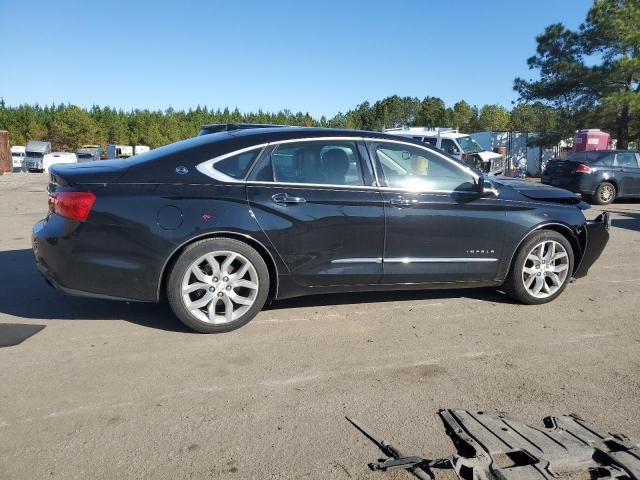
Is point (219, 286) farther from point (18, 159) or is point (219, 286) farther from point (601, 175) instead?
point (18, 159)

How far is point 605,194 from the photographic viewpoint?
48.8 ft

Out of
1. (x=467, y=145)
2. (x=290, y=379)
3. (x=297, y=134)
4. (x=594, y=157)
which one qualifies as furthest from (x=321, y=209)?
(x=467, y=145)

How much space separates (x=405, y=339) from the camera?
4.39 meters

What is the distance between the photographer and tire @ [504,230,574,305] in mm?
5230

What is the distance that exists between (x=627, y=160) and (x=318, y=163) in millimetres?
A: 13499

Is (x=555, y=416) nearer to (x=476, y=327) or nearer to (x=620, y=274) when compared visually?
(x=476, y=327)

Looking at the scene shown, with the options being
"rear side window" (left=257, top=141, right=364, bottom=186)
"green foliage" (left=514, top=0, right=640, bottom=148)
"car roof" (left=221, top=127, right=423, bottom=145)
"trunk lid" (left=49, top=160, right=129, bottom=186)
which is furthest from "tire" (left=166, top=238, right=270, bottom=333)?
"green foliage" (left=514, top=0, right=640, bottom=148)

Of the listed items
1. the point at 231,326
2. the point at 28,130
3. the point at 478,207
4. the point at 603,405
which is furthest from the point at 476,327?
the point at 28,130

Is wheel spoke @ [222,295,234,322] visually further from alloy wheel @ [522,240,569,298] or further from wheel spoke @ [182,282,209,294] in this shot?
alloy wheel @ [522,240,569,298]

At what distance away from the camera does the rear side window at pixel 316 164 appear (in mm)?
4566

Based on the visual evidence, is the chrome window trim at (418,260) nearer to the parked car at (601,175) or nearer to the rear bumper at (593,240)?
the rear bumper at (593,240)

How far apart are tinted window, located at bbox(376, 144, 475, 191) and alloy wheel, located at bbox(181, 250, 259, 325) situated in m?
1.45

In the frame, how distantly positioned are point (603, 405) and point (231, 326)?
2615 millimetres

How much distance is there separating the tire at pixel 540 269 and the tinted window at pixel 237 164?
2.60 metres
